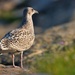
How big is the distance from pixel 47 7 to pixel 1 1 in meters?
16.4

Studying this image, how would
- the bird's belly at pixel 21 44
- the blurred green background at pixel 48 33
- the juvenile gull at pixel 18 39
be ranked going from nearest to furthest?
the blurred green background at pixel 48 33 → the juvenile gull at pixel 18 39 → the bird's belly at pixel 21 44

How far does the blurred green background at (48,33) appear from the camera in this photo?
29.2ft

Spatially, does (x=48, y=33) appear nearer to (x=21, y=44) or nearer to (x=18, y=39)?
(x=21, y=44)

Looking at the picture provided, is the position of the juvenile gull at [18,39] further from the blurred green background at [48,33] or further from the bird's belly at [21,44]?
the blurred green background at [48,33]

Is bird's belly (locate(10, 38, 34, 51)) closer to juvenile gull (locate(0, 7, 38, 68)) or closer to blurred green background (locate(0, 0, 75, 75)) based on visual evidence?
juvenile gull (locate(0, 7, 38, 68))

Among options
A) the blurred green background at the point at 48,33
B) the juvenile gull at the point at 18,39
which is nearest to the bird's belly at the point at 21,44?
the juvenile gull at the point at 18,39

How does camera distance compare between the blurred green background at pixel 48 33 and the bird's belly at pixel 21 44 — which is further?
the bird's belly at pixel 21 44

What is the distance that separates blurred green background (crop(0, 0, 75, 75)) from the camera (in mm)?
8888

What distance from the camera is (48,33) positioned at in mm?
18734

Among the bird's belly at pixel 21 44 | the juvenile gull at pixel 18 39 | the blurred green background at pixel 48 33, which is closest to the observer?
the blurred green background at pixel 48 33

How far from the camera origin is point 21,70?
37.3ft

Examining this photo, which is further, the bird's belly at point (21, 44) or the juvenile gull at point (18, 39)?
the bird's belly at point (21, 44)

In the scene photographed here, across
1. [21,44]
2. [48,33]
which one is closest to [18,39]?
[21,44]

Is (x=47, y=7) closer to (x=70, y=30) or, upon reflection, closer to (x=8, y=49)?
(x=70, y=30)
